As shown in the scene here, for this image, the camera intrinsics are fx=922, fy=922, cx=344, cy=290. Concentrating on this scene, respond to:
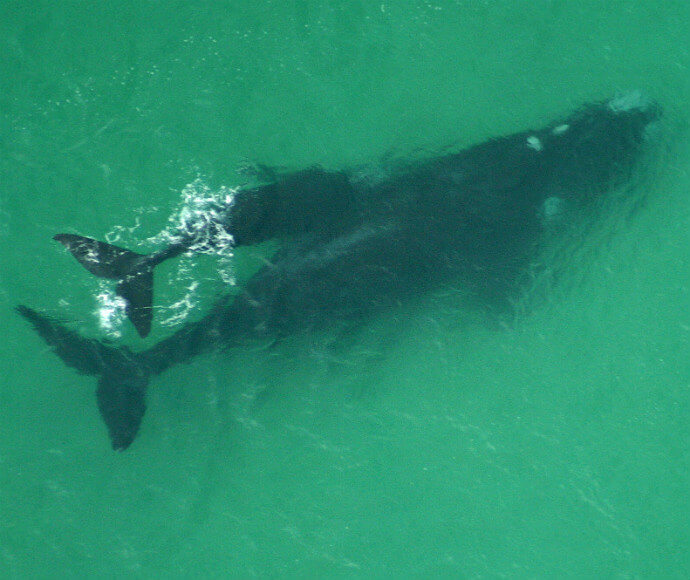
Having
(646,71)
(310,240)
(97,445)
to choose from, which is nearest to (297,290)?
(310,240)

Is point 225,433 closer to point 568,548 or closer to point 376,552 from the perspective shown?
point 376,552

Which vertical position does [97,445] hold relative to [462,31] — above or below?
below

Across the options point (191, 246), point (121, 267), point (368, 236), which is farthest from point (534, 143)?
point (121, 267)

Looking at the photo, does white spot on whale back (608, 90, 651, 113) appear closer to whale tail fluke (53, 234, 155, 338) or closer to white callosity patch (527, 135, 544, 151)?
white callosity patch (527, 135, 544, 151)

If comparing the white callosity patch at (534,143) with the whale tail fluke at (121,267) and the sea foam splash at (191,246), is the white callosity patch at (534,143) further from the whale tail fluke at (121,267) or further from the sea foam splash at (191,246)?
the whale tail fluke at (121,267)

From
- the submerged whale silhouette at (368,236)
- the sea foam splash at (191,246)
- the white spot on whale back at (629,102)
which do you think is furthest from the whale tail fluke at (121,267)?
the white spot on whale back at (629,102)

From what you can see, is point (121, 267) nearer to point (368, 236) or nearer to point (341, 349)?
point (341, 349)

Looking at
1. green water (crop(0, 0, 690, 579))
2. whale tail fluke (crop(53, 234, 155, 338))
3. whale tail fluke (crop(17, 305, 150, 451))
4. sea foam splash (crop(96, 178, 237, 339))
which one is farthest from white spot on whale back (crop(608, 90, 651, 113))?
whale tail fluke (crop(17, 305, 150, 451))

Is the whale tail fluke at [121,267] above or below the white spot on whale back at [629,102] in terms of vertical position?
below
